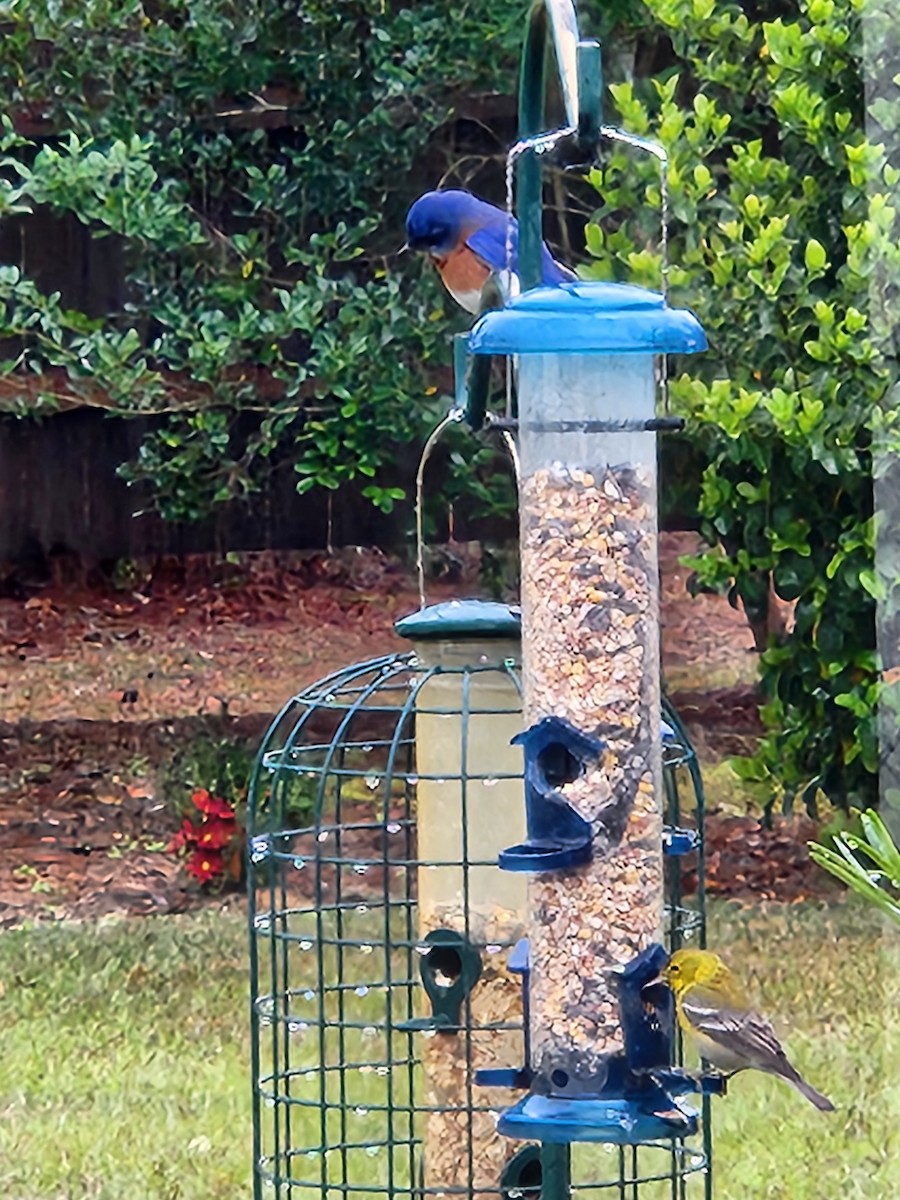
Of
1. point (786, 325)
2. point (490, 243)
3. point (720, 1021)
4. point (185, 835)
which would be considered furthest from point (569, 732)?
point (185, 835)

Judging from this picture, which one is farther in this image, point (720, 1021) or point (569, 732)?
point (720, 1021)

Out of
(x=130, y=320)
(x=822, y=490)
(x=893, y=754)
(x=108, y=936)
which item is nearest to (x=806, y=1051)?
(x=893, y=754)

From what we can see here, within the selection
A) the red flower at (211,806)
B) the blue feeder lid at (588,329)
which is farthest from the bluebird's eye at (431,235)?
the red flower at (211,806)

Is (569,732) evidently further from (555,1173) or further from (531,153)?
(531,153)

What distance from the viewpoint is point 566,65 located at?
2.34 m

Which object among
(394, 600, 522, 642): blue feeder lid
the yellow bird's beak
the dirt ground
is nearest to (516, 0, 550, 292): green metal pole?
(394, 600, 522, 642): blue feeder lid

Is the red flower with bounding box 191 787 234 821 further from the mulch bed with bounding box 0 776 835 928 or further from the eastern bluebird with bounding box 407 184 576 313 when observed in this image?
the eastern bluebird with bounding box 407 184 576 313

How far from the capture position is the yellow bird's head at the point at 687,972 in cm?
257

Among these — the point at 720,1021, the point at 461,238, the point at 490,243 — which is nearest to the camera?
the point at 720,1021

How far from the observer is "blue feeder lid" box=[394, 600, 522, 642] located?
2893 millimetres

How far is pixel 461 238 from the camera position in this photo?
14.0 ft

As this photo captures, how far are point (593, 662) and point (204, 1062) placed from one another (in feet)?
9.43

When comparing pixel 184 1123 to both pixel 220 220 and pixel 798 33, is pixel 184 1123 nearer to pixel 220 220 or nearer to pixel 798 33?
pixel 798 33

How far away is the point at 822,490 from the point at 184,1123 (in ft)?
7.87
